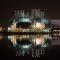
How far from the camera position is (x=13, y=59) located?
18.2 m

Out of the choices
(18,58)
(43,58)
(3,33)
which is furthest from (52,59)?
(3,33)

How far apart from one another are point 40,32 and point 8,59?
225 ft

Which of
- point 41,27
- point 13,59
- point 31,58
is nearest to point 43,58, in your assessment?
point 31,58

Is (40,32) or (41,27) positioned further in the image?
(40,32)

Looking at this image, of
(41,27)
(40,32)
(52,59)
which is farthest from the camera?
(40,32)

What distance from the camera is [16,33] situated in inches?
3371

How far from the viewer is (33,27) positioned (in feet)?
268

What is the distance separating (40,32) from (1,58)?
6828 cm

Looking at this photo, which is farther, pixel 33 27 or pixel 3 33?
pixel 3 33

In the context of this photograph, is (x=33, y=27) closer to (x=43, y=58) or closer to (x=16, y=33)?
(x=16, y=33)

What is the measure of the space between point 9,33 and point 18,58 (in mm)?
67211

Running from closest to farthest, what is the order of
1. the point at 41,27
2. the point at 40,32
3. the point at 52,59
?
1. the point at 52,59
2. the point at 41,27
3. the point at 40,32

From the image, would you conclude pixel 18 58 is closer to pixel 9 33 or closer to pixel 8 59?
pixel 8 59

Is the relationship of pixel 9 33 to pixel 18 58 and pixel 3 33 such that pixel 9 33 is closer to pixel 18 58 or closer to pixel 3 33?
pixel 3 33
